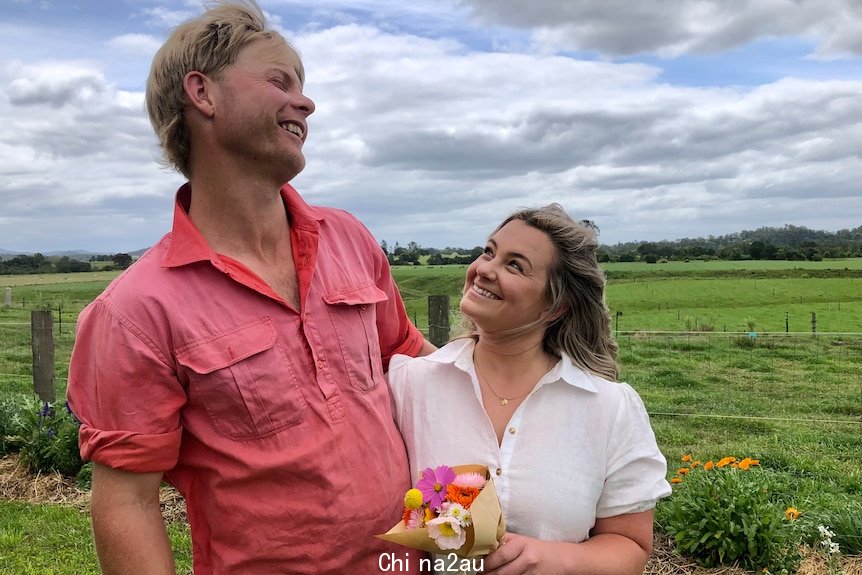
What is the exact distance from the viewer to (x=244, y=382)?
1990 millimetres

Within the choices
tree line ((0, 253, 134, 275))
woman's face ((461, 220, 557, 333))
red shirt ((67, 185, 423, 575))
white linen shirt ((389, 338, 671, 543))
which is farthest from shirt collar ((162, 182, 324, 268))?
tree line ((0, 253, 134, 275))

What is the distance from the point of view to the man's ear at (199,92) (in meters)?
2.10

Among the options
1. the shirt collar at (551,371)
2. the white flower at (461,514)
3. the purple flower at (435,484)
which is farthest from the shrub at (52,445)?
the white flower at (461,514)

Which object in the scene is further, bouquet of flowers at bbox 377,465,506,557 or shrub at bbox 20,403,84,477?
shrub at bbox 20,403,84,477

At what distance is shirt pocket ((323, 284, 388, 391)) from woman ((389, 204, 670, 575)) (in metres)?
0.21

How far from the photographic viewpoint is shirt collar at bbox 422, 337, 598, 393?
2340 millimetres

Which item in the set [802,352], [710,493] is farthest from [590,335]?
[802,352]

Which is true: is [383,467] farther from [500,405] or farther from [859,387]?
[859,387]

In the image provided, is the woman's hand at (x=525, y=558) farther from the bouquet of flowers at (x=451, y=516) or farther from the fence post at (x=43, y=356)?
the fence post at (x=43, y=356)

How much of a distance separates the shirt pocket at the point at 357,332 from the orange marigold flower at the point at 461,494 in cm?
48

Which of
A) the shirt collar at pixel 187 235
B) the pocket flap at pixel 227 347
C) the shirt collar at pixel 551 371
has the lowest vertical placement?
the shirt collar at pixel 551 371

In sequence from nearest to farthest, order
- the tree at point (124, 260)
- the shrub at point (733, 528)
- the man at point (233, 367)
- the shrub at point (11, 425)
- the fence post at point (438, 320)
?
the man at point (233, 367) < the tree at point (124, 260) < the shrub at point (733, 528) < the fence post at point (438, 320) < the shrub at point (11, 425)

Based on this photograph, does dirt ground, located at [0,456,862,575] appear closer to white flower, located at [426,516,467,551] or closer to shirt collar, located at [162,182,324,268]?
A: white flower, located at [426,516,467,551]

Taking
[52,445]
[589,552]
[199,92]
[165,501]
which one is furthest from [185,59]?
[52,445]
